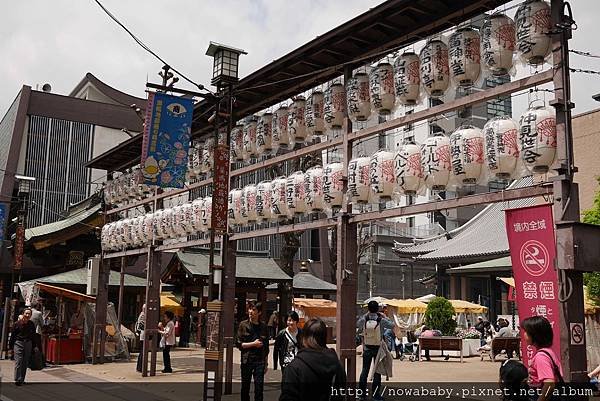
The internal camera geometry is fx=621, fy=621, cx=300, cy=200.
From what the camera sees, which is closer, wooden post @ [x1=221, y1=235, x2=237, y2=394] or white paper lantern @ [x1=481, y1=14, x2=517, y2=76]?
white paper lantern @ [x1=481, y1=14, x2=517, y2=76]

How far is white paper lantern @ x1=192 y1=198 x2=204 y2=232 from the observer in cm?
1585

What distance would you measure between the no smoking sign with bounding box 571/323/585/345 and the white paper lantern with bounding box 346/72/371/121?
527cm

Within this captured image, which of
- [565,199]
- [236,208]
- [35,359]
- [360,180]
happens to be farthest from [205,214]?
[565,199]

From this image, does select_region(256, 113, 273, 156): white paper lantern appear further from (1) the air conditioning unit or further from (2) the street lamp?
(1) the air conditioning unit

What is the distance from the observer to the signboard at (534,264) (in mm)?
7574

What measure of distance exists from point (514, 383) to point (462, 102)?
191 inches

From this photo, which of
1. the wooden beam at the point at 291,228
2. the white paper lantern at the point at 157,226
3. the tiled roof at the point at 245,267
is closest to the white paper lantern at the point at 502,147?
the wooden beam at the point at 291,228

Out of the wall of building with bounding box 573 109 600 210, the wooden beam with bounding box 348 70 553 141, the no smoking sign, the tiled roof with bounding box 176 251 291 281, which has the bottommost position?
the no smoking sign

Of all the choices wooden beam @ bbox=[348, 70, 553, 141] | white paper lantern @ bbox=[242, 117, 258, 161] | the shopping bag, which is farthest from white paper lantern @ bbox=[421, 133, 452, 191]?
the shopping bag

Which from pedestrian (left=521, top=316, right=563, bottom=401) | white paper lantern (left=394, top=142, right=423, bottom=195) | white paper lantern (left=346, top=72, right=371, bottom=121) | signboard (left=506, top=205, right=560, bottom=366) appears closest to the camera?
pedestrian (left=521, top=316, right=563, bottom=401)

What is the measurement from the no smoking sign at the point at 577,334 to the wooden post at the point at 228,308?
7.68 metres

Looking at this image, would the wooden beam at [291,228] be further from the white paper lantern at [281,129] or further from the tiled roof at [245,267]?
the tiled roof at [245,267]

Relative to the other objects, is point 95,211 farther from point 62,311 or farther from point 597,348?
point 597,348

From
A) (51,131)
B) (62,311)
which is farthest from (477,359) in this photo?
(51,131)
